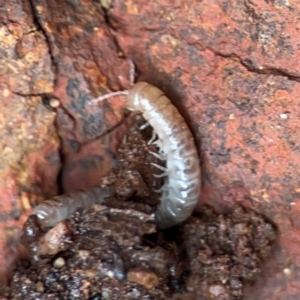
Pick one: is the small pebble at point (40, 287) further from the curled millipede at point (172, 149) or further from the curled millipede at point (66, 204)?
the curled millipede at point (172, 149)

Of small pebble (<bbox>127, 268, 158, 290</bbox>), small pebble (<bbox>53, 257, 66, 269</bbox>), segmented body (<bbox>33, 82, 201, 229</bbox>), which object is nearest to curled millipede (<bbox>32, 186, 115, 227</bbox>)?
segmented body (<bbox>33, 82, 201, 229</bbox>)

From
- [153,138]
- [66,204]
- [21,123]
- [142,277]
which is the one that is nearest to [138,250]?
[142,277]

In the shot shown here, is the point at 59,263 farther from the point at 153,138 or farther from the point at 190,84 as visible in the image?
the point at 190,84

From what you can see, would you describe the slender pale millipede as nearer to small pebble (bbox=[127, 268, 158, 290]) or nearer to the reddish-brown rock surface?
the reddish-brown rock surface

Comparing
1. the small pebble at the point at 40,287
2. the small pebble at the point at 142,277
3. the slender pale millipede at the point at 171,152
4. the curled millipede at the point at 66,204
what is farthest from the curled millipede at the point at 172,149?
the small pebble at the point at 40,287

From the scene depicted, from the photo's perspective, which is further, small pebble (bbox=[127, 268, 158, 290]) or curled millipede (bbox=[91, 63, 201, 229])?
curled millipede (bbox=[91, 63, 201, 229])

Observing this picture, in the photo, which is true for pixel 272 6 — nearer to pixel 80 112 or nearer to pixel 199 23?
pixel 199 23

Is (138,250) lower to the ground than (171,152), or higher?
lower
